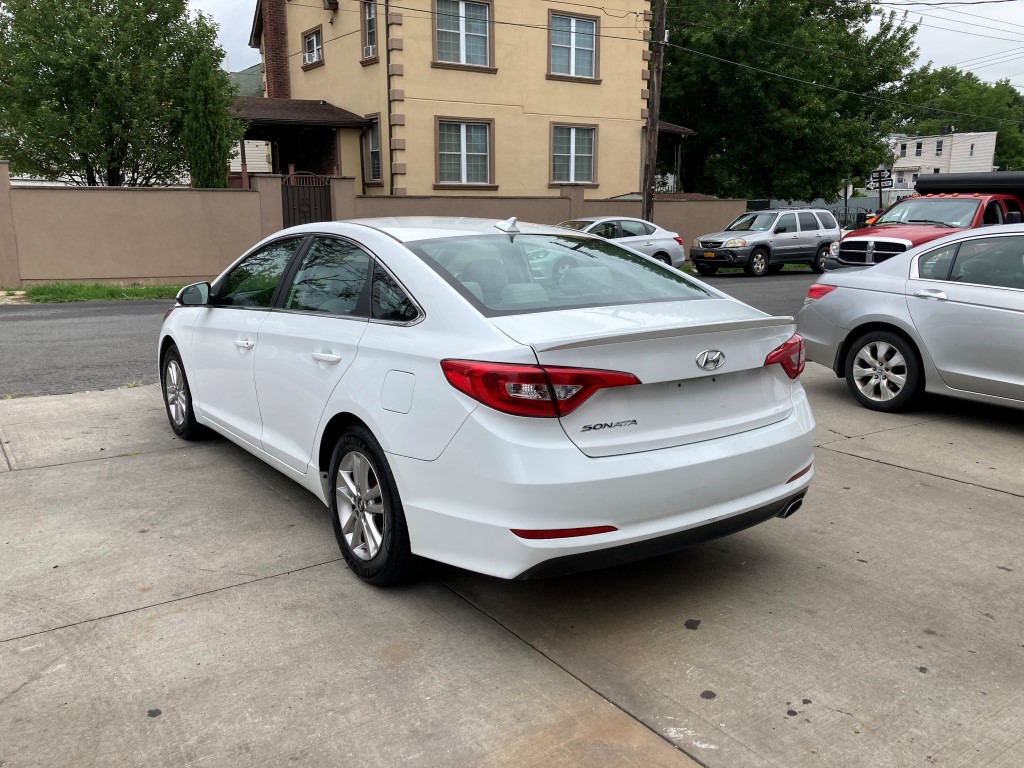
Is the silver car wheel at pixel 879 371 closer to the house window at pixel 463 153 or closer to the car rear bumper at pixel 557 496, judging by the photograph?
the car rear bumper at pixel 557 496

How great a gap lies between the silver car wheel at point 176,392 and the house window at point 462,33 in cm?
1828

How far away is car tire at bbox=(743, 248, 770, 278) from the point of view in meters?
22.1

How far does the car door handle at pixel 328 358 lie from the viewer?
393cm

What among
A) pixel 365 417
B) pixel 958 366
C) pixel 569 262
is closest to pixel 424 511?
pixel 365 417

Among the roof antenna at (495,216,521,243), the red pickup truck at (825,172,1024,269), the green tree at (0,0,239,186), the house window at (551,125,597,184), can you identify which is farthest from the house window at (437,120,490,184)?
the roof antenna at (495,216,521,243)

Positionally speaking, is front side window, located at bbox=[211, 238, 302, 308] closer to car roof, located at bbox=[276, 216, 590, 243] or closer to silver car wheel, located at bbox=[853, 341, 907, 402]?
car roof, located at bbox=[276, 216, 590, 243]

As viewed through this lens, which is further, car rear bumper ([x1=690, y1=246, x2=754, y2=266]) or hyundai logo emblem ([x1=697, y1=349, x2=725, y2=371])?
car rear bumper ([x1=690, y1=246, x2=754, y2=266])

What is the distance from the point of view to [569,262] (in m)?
4.18

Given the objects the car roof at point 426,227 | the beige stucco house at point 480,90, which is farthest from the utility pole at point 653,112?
the car roof at point 426,227

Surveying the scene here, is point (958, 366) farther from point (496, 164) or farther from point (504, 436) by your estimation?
point (496, 164)

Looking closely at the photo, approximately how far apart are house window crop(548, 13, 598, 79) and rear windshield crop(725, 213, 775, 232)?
6.10 meters

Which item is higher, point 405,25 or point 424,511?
point 405,25

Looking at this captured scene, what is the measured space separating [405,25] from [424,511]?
68.8 feet

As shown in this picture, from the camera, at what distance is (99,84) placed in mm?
18359
